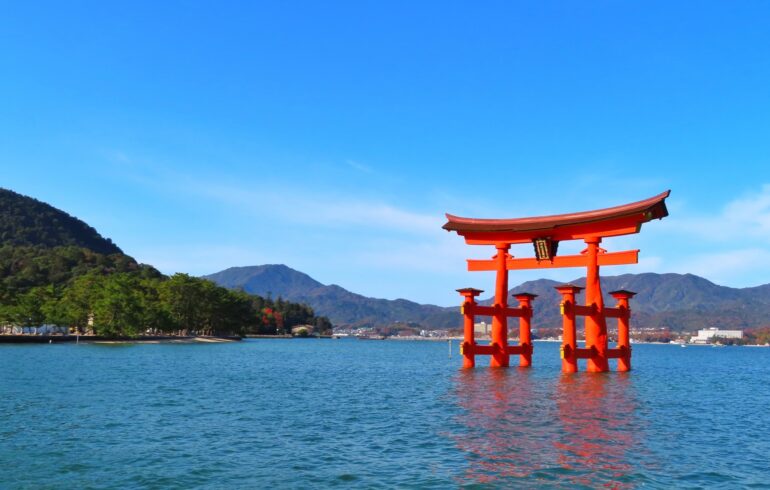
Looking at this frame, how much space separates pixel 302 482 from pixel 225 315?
4410 inches

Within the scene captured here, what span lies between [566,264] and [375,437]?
24.2 m

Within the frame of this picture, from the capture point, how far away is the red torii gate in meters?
32.6

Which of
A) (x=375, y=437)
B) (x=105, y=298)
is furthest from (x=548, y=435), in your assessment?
(x=105, y=298)

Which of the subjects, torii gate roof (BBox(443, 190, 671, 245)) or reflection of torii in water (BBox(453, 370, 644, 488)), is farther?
torii gate roof (BBox(443, 190, 671, 245))

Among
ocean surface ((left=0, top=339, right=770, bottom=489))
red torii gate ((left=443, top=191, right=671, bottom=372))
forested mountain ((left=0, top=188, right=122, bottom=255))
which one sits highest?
forested mountain ((left=0, top=188, right=122, bottom=255))

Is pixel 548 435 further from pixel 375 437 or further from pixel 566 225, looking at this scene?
pixel 566 225

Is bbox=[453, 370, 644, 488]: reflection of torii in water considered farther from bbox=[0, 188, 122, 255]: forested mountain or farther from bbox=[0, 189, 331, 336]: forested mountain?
bbox=[0, 188, 122, 255]: forested mountain

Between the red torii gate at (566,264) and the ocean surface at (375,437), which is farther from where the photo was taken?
the red torii gate at (566,264)

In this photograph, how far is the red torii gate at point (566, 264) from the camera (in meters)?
32.6

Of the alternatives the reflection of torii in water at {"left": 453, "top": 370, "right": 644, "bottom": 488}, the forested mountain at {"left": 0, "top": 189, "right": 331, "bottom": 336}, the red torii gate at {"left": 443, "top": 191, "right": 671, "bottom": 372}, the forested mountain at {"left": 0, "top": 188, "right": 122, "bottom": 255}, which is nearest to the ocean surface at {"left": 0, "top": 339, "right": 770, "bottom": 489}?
the reflection of torii in water at {"left": 453, "top": 370, "right": 644, "bottom": 488}

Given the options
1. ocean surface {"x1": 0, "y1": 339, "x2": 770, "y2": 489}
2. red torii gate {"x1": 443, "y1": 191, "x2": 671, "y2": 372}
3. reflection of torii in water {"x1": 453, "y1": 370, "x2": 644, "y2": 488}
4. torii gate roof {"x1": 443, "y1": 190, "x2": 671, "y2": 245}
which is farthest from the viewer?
red torii gate {"x1": 443, "y1": 191, "x2": 671, "y2": 372}

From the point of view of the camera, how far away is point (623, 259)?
111 feet

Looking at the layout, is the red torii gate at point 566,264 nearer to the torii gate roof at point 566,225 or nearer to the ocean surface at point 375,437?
the torii gate roof at point 566,225

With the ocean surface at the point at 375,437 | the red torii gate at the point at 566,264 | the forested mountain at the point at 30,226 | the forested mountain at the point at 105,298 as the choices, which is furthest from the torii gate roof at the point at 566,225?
the forested mountain at the point at 30,226
